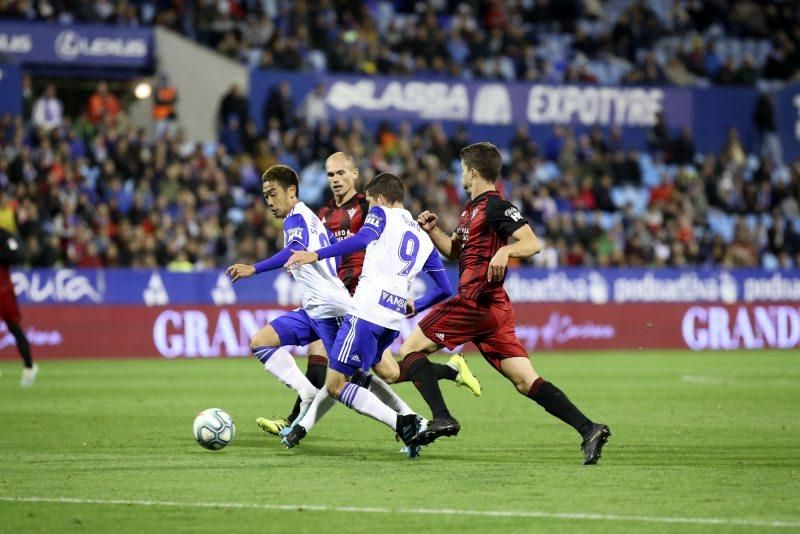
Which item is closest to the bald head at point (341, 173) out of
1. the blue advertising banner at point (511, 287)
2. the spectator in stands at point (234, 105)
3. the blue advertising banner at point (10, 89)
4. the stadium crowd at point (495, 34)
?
the blue advertising banner at point (511, 287)

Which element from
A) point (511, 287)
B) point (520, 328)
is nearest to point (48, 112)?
point (511, 287)

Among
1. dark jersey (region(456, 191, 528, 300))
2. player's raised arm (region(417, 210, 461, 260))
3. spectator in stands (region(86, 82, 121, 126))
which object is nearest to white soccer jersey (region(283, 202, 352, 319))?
player's raised arm (region(417, 210, 461, 260))

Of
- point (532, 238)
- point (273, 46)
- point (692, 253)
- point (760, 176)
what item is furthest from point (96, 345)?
point (760, 176)

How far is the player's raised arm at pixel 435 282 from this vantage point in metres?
11.2

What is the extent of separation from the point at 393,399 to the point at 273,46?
21.4 meters

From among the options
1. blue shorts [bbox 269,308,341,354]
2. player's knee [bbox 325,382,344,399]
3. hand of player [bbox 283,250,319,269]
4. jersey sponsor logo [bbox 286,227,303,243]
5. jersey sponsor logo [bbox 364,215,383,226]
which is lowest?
player's knee [bbox 325,382,344,399]

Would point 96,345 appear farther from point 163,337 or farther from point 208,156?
point 208,156

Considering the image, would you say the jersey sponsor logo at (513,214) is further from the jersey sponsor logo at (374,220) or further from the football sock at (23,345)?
the football sock at (23,345)

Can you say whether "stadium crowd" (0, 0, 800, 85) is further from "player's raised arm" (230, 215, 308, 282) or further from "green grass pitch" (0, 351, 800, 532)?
"player's raised arm" (230, 215, 308, 282)

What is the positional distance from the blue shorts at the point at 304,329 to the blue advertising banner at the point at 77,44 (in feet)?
62.7

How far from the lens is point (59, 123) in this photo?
27250 mm

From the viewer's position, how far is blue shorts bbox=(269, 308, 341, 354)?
37.9ft

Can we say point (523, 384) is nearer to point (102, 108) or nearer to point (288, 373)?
point (288, 373)

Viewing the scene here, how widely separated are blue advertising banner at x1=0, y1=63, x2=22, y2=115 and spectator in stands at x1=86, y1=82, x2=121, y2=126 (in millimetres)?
1454
